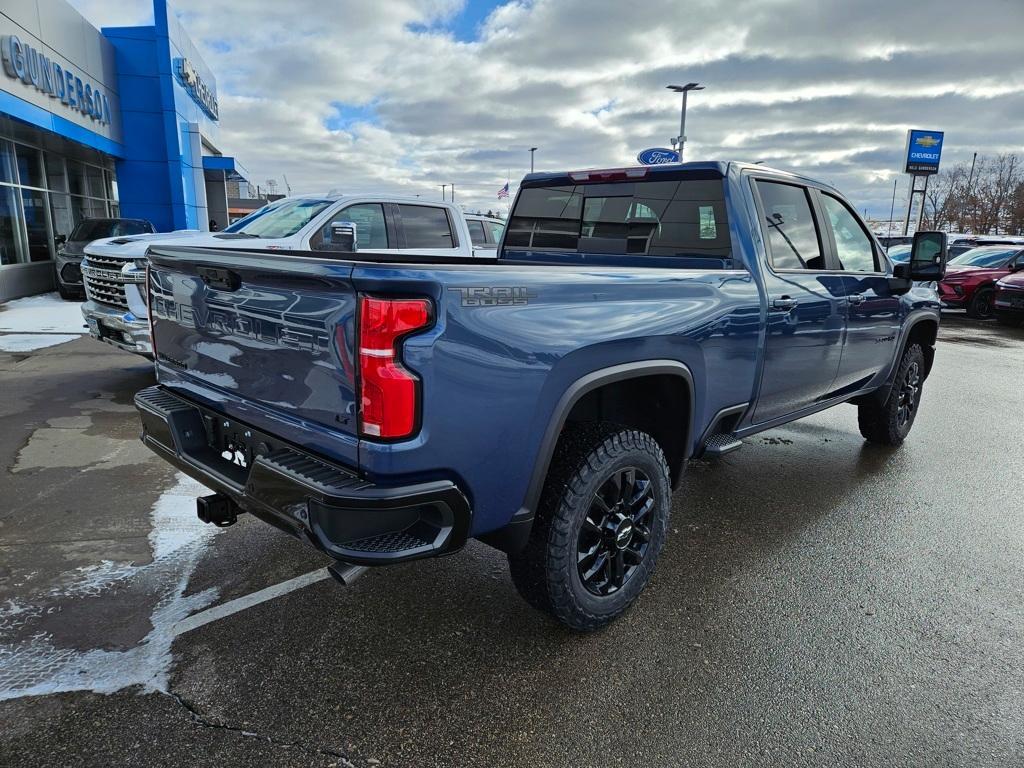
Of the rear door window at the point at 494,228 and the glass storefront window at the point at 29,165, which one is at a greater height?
the glass storefront window at the point at 29,165

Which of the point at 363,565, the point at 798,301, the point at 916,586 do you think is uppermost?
the point at 798,301

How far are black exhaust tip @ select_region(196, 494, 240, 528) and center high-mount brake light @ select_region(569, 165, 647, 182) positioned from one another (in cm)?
269

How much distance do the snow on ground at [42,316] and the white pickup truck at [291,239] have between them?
11.6 feet

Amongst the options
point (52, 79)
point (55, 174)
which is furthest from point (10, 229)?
point (55, 174)

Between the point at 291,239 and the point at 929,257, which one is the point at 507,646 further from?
the point at 291,239

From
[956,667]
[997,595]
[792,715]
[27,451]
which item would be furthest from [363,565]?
[27,451]

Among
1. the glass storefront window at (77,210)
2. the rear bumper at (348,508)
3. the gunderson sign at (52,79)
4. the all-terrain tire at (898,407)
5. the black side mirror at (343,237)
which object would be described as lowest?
the all-terrain tire at (898,407)

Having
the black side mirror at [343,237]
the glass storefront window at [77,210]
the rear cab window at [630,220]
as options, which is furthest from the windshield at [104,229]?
the rear cab window at [630,220]

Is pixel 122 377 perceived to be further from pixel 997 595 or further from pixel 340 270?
pixel 997 595

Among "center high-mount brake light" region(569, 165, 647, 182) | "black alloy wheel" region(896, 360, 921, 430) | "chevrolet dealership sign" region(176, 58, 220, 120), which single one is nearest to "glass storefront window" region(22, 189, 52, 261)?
"chevrolet dealership sign" region(176, 58, 220, 120)

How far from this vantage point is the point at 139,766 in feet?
6.93

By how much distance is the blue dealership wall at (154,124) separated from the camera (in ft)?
66.1

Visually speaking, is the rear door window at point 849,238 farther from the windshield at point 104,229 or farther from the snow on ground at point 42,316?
the windshield at point 104,229

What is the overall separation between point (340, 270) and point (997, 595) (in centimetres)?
338
